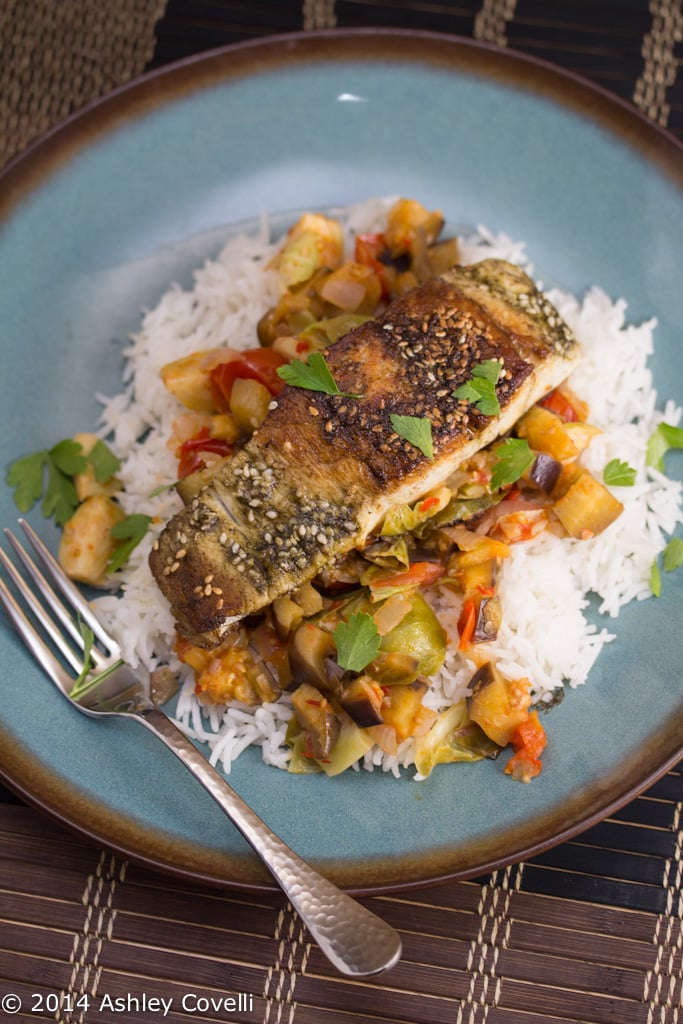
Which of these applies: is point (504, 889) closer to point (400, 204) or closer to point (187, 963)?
point (187, 963)

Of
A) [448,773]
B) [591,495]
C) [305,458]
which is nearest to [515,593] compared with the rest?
[591,495]

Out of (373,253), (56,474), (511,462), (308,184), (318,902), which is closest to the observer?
(318,902)

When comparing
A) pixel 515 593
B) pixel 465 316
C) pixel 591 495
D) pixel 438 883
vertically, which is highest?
pixel 465 316

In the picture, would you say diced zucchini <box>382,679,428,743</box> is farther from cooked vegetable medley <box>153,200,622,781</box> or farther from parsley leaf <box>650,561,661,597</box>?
parsley leaf <box>650,561,661,597</box>

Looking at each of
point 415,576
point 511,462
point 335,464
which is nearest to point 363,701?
point 415,576

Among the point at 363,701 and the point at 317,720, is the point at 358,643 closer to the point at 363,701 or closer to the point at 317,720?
the point at 363,701
